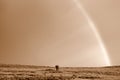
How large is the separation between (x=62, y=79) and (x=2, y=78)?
0.25 m

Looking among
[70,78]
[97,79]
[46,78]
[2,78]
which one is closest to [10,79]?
[2,78]

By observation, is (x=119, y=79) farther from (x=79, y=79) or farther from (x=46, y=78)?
(x=46, y=78)

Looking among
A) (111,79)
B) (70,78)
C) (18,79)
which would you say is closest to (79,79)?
(70,78)

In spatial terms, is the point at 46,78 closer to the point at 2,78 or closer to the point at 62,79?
the point at 62,79

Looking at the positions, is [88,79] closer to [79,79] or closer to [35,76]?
[79,79]

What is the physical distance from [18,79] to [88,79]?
305mm

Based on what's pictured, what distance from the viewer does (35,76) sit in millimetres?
855

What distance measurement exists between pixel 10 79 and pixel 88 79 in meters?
0.34

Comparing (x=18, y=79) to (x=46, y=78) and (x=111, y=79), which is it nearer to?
(x=46, y=78)

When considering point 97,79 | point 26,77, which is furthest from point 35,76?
point 97,79

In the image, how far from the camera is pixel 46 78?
2.71 feet

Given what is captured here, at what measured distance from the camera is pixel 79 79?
0.86m

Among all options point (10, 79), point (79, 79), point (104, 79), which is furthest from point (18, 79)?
point (104, 79)

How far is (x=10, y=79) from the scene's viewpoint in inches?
31.4
